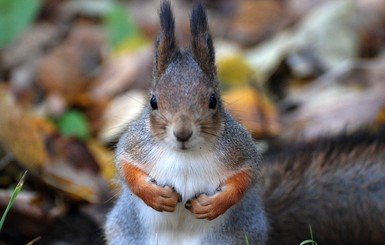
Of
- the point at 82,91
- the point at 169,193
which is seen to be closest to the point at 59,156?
the point at 82,91

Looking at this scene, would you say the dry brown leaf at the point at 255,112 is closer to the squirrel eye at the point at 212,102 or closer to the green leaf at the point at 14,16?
the green leaf at the point at 14,16

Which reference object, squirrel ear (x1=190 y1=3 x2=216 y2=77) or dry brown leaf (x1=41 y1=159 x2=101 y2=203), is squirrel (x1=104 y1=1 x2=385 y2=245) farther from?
dry brown leaf (x1=41 y1=159 x2=101 y2=203)

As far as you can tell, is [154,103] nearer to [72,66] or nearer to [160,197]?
[160,197]

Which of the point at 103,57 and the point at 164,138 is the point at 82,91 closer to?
the point at 103,57

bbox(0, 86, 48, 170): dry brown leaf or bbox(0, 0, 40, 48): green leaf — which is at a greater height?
bbox(0, 0, 40, 48): green leaf

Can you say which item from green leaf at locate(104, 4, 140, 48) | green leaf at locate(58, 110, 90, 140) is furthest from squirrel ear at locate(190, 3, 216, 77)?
green leaf at locate(104, 4, 140, 48)
